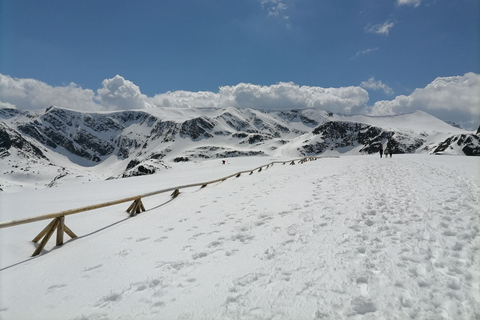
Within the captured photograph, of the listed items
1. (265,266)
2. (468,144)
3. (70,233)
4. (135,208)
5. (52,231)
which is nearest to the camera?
(265,266)

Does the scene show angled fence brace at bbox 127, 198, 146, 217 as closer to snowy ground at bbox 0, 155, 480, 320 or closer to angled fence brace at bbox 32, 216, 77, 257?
snowy ground at bbox 0, 155, 480, 320

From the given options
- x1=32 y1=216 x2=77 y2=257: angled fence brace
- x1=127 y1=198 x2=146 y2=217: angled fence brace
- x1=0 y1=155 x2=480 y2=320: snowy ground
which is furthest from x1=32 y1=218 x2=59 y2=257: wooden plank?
x1=127 y1=198 x2=146 y2=217: angled fence brace

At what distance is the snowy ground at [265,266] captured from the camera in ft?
15.5

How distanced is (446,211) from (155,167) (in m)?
55.0

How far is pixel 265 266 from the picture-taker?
6.27m

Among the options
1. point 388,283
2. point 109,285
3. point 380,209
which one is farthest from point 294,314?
point 380,209

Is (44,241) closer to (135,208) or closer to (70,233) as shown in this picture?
(70,233)

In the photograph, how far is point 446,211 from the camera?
9.10 m

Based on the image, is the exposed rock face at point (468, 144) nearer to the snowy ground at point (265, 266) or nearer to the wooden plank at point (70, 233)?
the snowy ground at point (265, 266)

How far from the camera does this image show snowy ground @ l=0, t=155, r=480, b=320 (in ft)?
15.5

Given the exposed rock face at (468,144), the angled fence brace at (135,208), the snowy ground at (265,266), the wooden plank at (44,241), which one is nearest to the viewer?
the snowy ground at (265,266)

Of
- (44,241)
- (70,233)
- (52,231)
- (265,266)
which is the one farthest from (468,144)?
(44,241)

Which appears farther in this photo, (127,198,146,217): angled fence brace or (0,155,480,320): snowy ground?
(127,198,146,217): angled fence brace

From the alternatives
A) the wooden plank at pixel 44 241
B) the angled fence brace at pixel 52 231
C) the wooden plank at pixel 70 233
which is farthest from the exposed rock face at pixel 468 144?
the wooden plank at pixel 44 241
